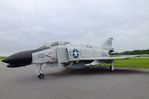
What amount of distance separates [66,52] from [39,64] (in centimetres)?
223

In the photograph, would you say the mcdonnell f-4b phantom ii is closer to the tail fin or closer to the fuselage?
the fuselage

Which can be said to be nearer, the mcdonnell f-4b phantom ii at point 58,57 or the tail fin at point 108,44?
the mcdonnell f-4b phantom ii at point 58,57

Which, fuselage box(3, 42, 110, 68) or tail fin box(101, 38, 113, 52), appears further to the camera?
tail fin box(101, 38, 113, 52)

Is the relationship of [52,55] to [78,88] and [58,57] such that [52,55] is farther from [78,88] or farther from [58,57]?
[78,88]

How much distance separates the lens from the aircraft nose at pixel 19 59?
1049 cm

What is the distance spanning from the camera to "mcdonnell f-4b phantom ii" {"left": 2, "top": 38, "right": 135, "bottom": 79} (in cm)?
1078

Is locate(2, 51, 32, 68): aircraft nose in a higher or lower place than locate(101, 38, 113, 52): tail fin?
lower

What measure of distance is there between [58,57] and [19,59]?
2.70 meters

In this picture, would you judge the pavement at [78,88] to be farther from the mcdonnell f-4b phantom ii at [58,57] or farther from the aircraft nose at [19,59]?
the mcdonnell f-4b phantom ii at [58,57]

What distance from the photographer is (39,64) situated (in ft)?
38.5

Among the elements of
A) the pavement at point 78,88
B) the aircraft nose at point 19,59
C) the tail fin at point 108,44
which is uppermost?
the tail fin at point 108,44

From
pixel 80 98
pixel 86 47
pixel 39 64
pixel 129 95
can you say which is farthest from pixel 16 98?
pixel 86 47

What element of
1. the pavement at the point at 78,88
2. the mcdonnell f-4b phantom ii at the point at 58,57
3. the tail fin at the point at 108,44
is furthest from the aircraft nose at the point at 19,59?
the tail fin at the point at 108,44

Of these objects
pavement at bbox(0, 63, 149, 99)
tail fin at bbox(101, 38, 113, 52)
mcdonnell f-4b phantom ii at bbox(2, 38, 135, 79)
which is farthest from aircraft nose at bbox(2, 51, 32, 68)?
tail fin at bbox(101, 38, 113, 52)
